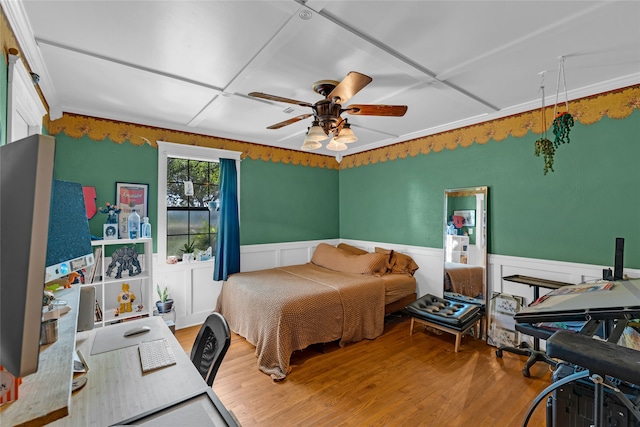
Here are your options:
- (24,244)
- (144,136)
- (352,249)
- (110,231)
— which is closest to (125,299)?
(110,231)

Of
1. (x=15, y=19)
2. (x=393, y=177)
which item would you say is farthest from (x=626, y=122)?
(x=15, y=19)

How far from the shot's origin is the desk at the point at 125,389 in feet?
3.46

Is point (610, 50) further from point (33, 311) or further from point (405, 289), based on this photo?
point (33, 311)

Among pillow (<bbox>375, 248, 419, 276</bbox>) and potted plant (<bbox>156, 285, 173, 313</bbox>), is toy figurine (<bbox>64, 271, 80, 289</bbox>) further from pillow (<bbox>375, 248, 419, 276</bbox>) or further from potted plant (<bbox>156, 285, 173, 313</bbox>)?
pillow (<bbox>375, 248, 419, 276</bbox>)

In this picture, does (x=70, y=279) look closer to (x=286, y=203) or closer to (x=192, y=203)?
(x=192, y=203)

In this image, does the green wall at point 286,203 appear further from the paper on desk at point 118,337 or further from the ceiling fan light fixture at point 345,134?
the paper on desk at point 118,337

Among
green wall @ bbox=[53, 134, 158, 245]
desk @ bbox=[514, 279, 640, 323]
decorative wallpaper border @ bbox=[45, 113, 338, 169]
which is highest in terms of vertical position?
decorative wallpaper border @ bbox=[45, 113, 338, 169]

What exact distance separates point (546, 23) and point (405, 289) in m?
2.97

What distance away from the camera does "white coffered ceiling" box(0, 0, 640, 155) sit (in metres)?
1.57

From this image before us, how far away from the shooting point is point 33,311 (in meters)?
0.49

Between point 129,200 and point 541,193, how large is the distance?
4.42m

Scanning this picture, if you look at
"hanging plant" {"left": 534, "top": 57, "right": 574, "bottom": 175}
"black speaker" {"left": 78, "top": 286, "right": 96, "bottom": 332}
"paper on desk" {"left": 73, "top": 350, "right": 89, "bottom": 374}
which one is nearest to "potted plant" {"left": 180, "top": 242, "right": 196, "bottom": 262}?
"black speaker" {"left": 78, "top": 286, "right": 96, "bottom": 332}

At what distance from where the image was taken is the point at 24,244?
0.48 m

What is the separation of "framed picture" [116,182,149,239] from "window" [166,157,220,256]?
1.18ft
